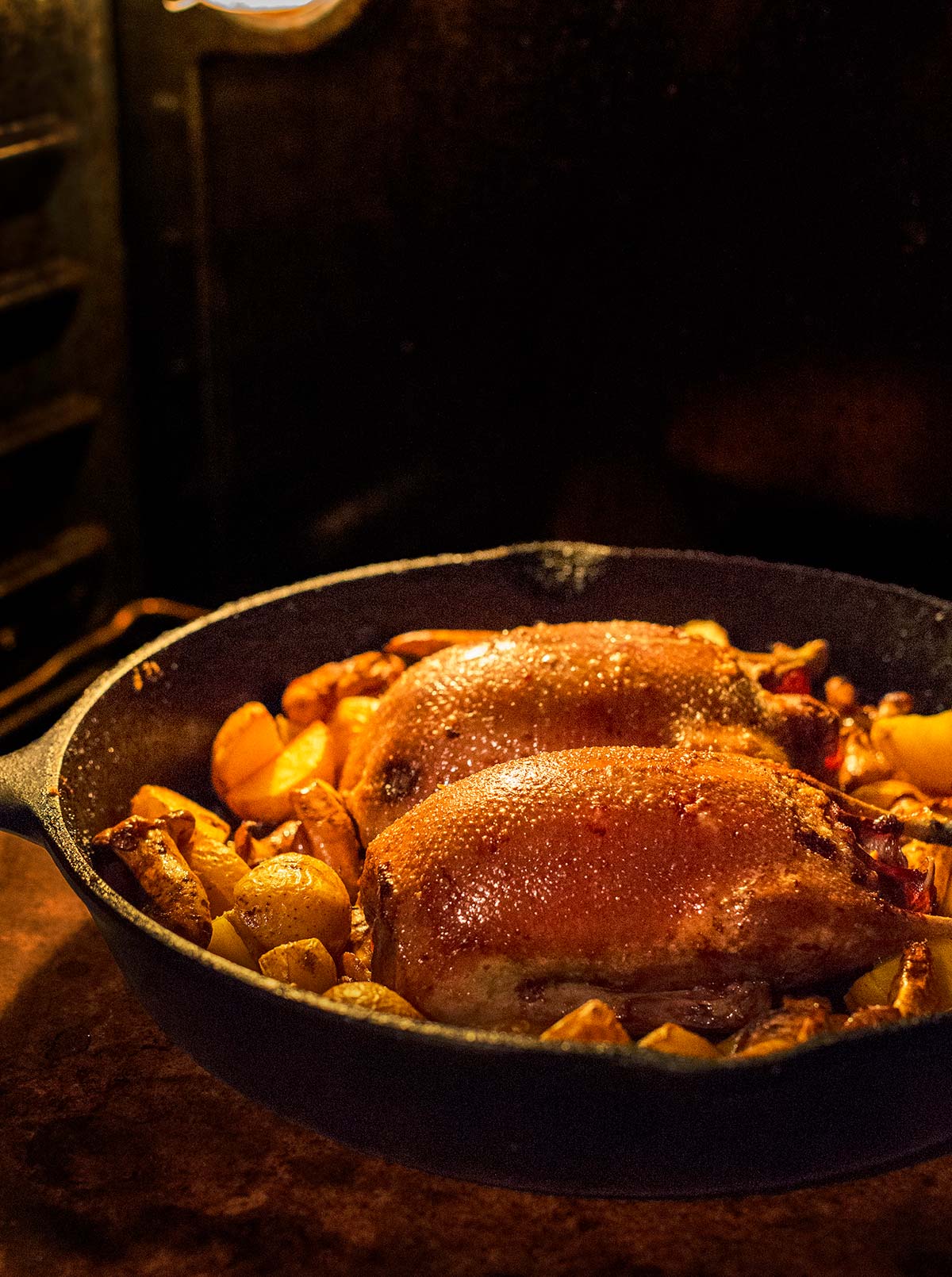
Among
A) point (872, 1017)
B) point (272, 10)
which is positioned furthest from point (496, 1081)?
point (272, 10)

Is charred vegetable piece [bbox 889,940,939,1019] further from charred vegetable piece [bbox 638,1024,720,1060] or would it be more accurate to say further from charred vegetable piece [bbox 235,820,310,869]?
charred vegetable piece [bbox 235,820,310,869]

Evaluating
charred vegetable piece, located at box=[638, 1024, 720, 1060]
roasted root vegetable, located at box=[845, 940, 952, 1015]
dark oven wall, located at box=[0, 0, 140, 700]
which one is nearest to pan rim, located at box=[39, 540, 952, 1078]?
charred vegetable piece, located at box=[638, 1024, 720, 1060]

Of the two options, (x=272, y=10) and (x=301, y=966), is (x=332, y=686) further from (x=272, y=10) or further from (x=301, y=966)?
(x=272, y=10)

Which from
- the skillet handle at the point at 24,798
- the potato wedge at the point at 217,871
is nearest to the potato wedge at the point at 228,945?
the potato wedge at the point at 217,871

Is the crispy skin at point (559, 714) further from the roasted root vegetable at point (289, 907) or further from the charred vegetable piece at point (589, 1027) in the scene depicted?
the charred vegetable piece at point (589, 1027)

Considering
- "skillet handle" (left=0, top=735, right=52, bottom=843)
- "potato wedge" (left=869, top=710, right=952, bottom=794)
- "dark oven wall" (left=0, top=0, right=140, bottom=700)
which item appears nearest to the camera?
"skillet handle" (left=0, top=735, right=52, bottom=843)
